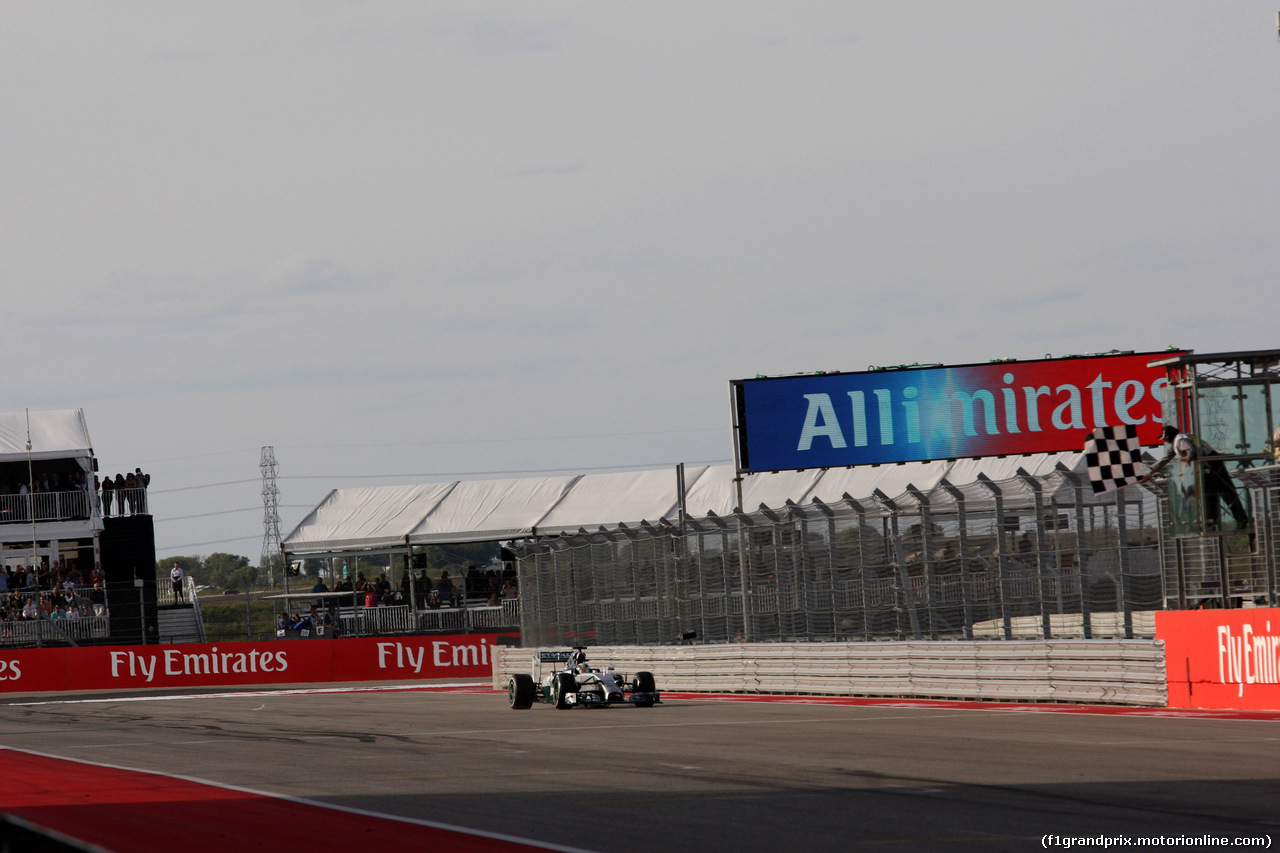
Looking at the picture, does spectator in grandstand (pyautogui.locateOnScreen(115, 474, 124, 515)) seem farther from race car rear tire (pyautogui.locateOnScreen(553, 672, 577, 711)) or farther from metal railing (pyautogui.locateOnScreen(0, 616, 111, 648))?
race car rear tire (pyautogui.locateOnScreen(553, 672, 577, 711))

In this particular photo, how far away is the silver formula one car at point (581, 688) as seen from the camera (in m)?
20.6

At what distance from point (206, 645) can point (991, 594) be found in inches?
1003

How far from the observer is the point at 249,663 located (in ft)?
127

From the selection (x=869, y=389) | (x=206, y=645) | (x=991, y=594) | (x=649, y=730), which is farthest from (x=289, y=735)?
(x=206, y=645)

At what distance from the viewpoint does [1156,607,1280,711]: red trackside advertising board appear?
1547 cm

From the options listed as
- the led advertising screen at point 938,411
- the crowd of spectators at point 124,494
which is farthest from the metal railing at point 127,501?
the led advertising screen at point 938,411

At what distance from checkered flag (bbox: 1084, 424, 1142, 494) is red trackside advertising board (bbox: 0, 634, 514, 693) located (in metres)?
23.0

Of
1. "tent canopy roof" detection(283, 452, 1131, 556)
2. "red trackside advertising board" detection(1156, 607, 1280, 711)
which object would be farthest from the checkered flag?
"tent canopy roof" detection(283, 452, 1131, 556)

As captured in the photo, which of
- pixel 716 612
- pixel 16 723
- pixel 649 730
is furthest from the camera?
pixel 716 612

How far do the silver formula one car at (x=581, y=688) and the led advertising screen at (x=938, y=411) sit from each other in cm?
1154

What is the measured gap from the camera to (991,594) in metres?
18.6

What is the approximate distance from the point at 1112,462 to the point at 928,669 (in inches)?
181

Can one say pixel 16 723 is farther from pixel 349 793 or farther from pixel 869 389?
pixel 869 389

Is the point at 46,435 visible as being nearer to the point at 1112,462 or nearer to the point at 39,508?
the point at 39,508
